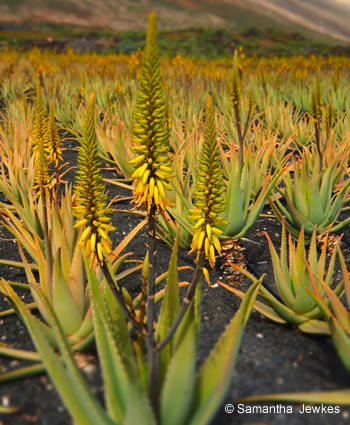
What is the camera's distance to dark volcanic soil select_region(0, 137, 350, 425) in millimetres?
1299

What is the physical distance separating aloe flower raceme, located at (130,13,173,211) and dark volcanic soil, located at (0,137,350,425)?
73 centimetres

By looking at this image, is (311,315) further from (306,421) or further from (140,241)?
(140,241)

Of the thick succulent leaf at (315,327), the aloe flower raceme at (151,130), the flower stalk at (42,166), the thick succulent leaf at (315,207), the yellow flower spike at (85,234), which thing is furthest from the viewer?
the thick succulent leaf at (315,207)

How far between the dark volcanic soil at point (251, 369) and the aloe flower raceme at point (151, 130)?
2.38 ft

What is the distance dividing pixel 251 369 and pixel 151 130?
994 millimetres

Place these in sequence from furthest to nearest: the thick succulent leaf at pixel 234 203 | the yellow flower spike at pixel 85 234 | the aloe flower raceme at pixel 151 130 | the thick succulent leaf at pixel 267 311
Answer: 1. the thick succulent leaf at pixel 234 203
2. the thick succulent leaf at pixel 267 311
3. the yellow flower spike at pixel 85 234
4. the aloe flower raceme at pixel 151 130

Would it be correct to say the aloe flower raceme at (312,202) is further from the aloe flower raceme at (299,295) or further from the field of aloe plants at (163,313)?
the aloe flower raceme at (299,295)

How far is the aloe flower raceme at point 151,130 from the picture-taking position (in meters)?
0.95

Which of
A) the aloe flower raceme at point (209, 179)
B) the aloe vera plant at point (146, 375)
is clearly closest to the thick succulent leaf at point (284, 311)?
the aloe vera plant at point (146, 375)

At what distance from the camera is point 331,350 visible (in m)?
1.62

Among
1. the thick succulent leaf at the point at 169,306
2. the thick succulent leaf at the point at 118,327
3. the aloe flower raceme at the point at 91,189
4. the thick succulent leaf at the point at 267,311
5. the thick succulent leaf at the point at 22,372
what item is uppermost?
the aloe flower raceme at the point at 91,189

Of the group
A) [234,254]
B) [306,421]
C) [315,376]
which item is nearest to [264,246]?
[234,254]

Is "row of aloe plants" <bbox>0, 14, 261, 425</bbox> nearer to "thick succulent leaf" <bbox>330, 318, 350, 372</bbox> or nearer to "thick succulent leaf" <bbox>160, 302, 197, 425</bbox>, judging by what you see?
"thick succulent leaf" <bbox>160, 302, 197, 425</bbox>

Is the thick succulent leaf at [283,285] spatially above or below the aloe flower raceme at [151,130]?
below
